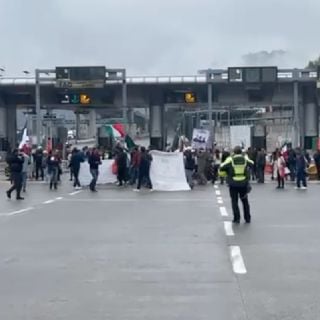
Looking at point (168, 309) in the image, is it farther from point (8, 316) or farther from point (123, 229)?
point (123, 229)

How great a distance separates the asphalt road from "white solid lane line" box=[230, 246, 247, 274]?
0.01 metres

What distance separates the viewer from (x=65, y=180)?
44875mm

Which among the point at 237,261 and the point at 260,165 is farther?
the point at 260,165

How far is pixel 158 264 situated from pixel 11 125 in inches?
2511

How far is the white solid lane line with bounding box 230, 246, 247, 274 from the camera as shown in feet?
39.5

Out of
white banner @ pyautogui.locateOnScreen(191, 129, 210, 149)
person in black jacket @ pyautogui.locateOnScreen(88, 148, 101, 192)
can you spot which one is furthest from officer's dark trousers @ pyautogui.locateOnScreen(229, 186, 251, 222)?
white banner @ pyautogui.locateOnScreen(191, 129, 210, 149)

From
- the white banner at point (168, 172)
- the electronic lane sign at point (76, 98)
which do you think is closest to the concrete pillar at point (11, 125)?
the electronic lane sign at point (76, 98)

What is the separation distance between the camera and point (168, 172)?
36375 millimetres

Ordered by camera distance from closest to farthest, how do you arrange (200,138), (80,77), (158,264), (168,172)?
(158,264), (168,172), (200,138), (80,77)

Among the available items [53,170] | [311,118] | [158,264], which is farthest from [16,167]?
[311,118]

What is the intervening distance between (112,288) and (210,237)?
19.4 feet

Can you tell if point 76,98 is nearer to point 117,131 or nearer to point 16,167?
point 117,131

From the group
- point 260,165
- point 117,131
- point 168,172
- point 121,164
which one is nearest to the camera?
point 168,172

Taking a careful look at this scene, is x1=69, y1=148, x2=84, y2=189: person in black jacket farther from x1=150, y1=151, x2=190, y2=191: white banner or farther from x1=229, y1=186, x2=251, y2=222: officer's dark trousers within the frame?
A: x1=229, y1=186, x2=251, y2=222: officer's dark trousers
